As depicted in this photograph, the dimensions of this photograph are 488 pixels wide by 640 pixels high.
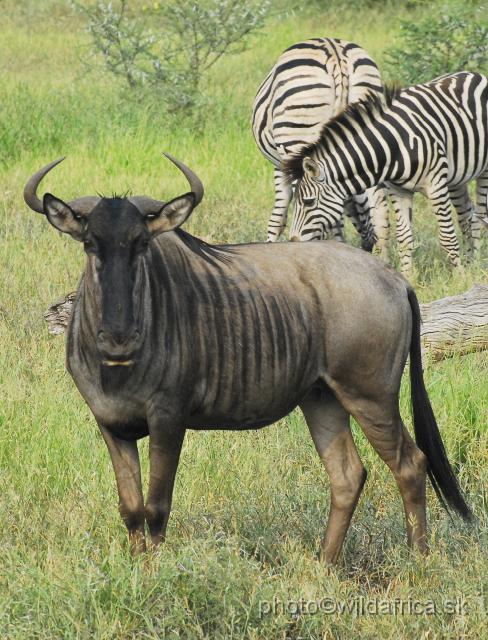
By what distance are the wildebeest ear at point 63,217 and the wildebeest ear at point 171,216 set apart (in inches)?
8.8

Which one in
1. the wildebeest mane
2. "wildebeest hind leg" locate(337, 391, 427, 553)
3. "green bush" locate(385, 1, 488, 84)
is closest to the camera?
the wildebeest mane

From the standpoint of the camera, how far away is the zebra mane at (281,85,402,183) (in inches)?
352

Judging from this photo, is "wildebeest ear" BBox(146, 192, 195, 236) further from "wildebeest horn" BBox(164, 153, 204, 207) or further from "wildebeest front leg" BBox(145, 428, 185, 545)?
"wildebeest front leg" BBox(145, 428, 185, 545)

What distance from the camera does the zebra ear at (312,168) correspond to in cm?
882

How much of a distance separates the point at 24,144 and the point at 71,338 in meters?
→ 8.81

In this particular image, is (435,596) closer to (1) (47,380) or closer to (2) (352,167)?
(1) (47,380)

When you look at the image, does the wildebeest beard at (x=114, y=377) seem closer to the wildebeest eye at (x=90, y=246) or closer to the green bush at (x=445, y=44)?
the wildebeest eye at (x=90, y=246)

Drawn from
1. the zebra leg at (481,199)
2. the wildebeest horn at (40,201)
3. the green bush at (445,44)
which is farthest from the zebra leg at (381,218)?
the wildebeest horn at (40,201)

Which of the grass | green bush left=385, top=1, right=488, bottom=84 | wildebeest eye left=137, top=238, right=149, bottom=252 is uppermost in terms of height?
green bush left=385, top=1, right=488, bottom=84

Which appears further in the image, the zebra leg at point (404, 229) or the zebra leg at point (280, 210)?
the zebra leg at point (280, 210)

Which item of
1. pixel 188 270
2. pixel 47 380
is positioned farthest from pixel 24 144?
pixel 188 270

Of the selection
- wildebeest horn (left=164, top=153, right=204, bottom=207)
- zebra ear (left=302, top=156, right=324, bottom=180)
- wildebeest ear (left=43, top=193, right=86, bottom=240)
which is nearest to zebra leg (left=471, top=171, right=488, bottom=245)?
zebra ear (left=302, top=156, right=324, bottom=180)

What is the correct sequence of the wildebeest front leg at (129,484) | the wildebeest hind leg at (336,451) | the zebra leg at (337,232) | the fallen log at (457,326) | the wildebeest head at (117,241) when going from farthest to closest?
the zebra leg at (337,232), the fallen log at (457,326), the wildebeest hind leg at (336,451), the wildebeest front leg at (129,484), the wildebeest head at (117,241)

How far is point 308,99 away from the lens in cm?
1003
